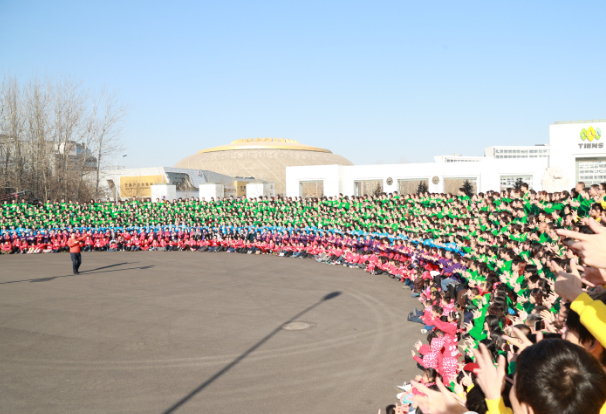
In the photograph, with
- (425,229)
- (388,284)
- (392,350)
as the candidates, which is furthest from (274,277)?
(392,350)

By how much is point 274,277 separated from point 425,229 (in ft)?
17.9

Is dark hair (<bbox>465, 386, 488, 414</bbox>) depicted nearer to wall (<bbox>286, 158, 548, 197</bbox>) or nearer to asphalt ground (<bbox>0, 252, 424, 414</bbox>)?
asphalt ground (<bbox>0, 252, 424, 414</bbox>)

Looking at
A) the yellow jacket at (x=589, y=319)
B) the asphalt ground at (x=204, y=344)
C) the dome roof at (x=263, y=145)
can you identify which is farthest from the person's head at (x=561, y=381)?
the dome roof at (x=263, y=145)

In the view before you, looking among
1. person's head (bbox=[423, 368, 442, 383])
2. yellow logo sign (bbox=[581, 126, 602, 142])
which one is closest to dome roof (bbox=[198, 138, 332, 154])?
yellow logo sign (bbox=[581, 126, 602, 142])

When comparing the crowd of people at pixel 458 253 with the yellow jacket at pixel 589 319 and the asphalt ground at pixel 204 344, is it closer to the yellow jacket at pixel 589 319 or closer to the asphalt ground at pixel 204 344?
the yellow jacket at pixel 589 319

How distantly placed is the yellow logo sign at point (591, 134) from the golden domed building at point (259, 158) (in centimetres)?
8528

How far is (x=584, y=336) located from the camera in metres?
2.43

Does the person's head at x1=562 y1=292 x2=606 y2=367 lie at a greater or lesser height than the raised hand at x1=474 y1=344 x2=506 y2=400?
greater

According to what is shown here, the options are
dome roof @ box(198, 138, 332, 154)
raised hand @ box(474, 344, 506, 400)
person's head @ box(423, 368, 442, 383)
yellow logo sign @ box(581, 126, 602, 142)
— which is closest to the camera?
raised hand @ box(474, 344, 506, 400)

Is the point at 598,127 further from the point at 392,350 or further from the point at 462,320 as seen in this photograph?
the point at 392,350

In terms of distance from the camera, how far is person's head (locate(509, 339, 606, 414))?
182 centimetres

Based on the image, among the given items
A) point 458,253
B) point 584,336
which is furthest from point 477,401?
point 458,253

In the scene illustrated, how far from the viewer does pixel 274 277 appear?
15812mm

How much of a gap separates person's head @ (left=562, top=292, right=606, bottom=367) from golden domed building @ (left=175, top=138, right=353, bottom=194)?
103m
